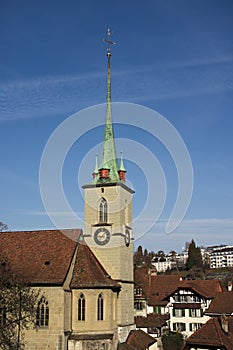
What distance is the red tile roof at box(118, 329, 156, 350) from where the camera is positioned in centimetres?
4316

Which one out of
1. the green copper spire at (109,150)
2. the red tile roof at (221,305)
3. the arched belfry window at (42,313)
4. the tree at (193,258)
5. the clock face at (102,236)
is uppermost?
the tree at (193,258)

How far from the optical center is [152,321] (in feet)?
203

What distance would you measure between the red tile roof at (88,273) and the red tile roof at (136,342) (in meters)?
5.63

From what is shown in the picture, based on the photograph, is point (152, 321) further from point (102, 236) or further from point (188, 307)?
point (102, 236)

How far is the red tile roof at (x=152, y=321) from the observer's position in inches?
2388

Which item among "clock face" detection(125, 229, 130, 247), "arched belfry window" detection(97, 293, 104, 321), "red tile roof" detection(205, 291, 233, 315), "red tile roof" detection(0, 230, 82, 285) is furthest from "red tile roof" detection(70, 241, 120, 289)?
"red tile roof" detection(205, 291, 233, 315)

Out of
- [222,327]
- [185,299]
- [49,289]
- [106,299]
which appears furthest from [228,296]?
[49,289]

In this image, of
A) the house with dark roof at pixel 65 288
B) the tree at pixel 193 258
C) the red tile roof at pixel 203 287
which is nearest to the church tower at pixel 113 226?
the house with dark roof at pixel 65 288

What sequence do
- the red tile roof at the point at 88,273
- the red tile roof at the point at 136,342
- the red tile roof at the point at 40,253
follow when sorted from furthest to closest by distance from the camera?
the red tile roof at the point at 136,342 < the red tile roof at the point at 88,273 < the red tile roof at the point at 40,253

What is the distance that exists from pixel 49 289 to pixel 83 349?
608cm

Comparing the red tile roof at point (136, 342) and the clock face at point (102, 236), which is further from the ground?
the clock face at point (102, 236)

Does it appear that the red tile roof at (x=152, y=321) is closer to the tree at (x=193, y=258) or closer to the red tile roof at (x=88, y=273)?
A: the red tile roof at (x=88, y=273)

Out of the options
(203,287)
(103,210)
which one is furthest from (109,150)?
(203,287)

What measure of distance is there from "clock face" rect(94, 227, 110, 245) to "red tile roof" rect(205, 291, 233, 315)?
81.0 feet
